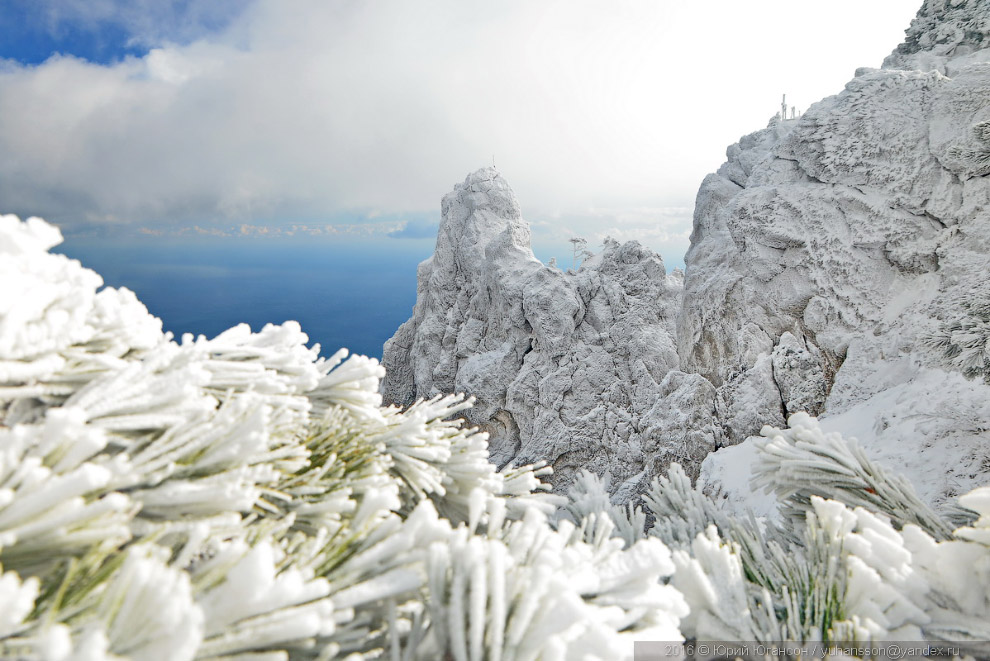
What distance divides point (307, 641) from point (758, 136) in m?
18.1

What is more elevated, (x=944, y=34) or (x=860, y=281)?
(x=944, y=34)

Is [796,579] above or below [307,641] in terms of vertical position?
below

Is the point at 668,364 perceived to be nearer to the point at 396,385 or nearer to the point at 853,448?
the point at 396,385

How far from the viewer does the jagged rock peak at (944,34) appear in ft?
32.6

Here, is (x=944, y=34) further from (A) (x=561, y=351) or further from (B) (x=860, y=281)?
(A) (x=561, y=351)

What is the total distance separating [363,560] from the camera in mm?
903

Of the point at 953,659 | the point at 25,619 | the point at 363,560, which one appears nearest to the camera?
the point at 25,619

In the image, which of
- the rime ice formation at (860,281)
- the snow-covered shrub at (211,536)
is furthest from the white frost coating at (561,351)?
the snow-covered shrub at (211,536)

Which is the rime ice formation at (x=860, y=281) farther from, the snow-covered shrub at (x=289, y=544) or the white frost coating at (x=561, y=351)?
the white frost coating at (x=561, y=351)

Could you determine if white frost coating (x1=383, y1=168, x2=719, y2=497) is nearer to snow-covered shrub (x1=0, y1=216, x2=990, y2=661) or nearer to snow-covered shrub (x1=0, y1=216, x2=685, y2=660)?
snow-covered shrub (x1=0, y1=216, x2=990, y2=661)

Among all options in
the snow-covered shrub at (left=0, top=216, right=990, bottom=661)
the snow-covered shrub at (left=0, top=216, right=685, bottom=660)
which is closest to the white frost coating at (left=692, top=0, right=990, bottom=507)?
the snow-covered shrub at (left=0, top=216, right=990, bottom=661)

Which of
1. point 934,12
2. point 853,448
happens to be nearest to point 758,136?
point 934,12

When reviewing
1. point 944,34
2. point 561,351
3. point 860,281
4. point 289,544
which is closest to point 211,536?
point 289,544

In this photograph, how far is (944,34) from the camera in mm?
10484
